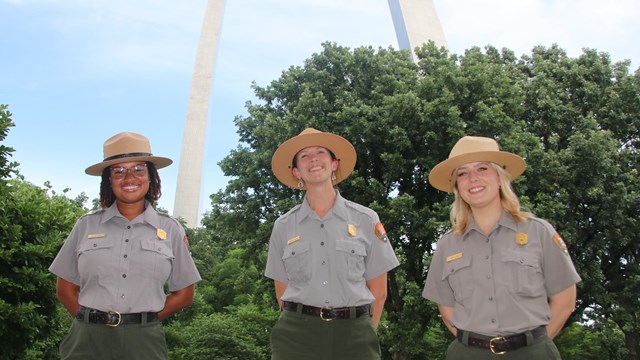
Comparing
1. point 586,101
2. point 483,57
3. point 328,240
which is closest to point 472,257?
point 328,240

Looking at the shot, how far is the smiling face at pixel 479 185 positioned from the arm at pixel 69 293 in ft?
7.66

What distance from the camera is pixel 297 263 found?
366 centimetres

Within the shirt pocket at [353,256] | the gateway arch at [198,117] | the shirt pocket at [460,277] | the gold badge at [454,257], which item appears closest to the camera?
the shirt pocket at [460,277]

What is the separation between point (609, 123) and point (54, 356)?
15.5 metres

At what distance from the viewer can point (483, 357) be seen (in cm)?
308

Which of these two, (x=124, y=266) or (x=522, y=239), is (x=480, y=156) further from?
(x=124, y=266)

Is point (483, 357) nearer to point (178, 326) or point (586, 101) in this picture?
point (586, 101)

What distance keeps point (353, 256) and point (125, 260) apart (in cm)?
130

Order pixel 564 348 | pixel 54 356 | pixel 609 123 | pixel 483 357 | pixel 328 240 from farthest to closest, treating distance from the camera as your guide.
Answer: pixel 564 348 → pixel 609 123 → pixel 54 356 → pixel 328 240 → pixel 483 357

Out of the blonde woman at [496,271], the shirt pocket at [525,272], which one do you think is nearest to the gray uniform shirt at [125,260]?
the blonde woman at [496,271]

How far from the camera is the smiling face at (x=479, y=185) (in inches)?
132

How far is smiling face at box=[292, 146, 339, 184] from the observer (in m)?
3.80

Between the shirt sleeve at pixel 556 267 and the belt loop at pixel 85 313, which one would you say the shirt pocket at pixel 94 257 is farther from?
the shirt sleeve at pixel 556 267

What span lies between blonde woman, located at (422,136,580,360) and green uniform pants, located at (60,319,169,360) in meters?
1.58
